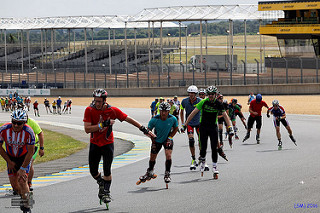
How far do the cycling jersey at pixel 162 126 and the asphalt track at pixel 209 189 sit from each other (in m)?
0.87

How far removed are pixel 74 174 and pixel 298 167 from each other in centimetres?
475

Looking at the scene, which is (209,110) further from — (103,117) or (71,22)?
(71,22)

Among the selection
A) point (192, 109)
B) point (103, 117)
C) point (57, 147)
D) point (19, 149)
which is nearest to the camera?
point (19, 149)

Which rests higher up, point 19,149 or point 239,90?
point 19,149

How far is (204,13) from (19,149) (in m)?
64.6

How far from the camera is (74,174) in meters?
13.3

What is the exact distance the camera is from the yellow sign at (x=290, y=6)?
68.1m

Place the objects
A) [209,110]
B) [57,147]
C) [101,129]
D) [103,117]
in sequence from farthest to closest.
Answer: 1. [57,147]
2. [209,110]
3. [103,117]
4. [101,129]

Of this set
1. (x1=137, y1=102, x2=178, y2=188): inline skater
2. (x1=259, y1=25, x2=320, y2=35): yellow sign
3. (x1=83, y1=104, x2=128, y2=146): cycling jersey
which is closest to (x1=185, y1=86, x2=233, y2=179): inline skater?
(x1=137, y1=102, x2=178, y2=188): inline skater

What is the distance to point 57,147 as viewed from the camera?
824 inches

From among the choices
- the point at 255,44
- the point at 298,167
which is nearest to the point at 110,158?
the point at 298,167

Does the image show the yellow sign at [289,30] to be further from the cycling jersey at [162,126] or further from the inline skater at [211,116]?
the cycling jersey at [162,126]

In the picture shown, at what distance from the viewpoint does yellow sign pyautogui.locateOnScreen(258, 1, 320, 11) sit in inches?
2681

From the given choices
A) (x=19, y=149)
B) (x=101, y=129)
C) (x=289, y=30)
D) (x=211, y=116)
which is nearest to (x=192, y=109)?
(x=211, y=116)
